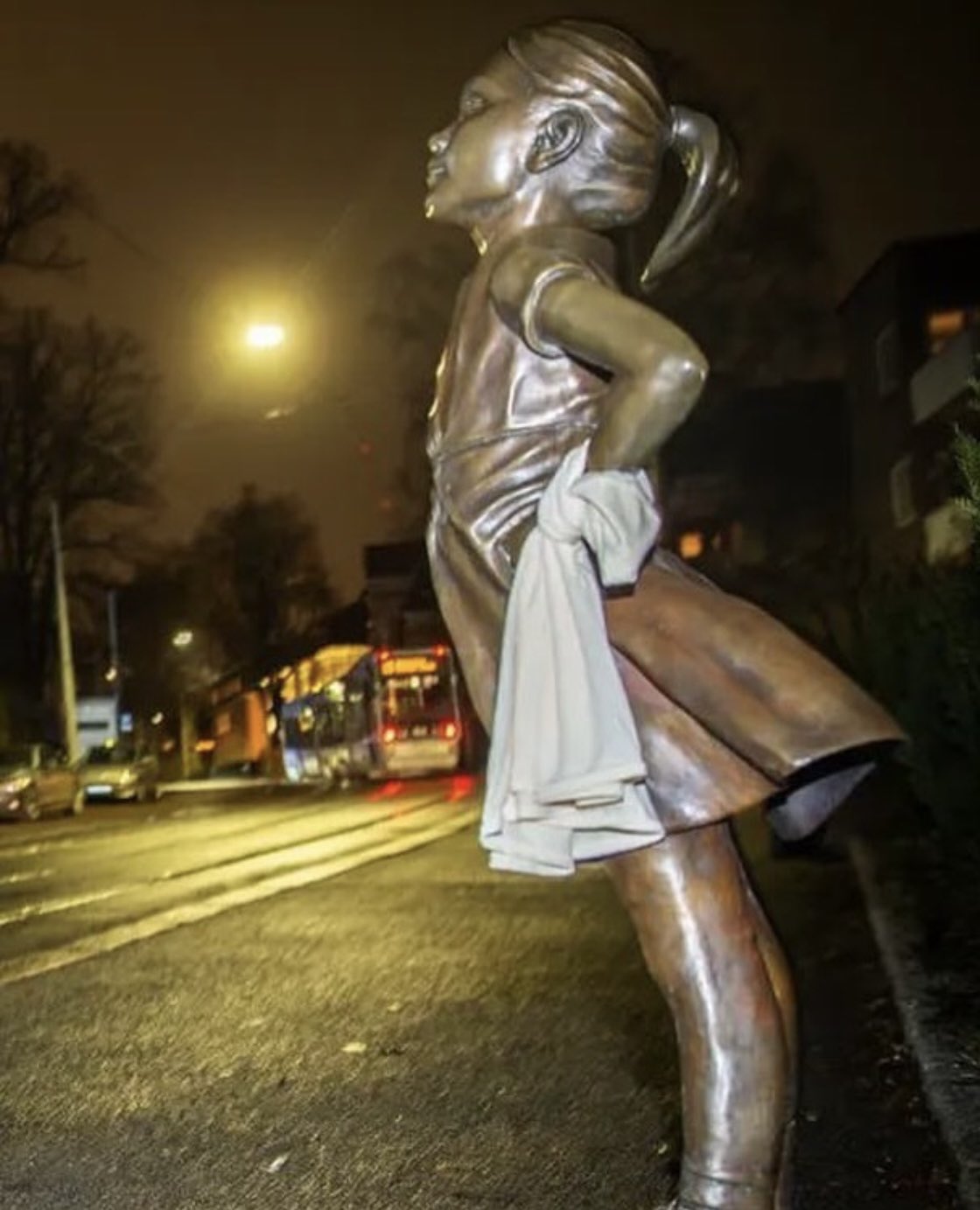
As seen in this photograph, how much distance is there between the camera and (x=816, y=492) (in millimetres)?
47281

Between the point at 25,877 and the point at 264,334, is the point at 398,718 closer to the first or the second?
the point at 264,334

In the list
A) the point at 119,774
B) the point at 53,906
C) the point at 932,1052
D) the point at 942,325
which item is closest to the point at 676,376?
the point at 932,1052

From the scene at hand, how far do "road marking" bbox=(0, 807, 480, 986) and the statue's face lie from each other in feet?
22.0

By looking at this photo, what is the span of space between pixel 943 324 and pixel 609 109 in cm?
3534

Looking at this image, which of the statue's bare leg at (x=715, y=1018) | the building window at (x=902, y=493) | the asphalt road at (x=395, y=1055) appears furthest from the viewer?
the building window at (x=902, y=493)

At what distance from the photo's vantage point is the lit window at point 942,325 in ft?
119

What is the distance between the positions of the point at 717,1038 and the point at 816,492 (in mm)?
45486

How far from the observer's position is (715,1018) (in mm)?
2871

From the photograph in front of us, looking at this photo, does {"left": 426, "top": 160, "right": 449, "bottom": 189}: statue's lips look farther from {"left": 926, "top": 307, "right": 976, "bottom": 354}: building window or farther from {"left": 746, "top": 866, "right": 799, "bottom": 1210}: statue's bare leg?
{"left": 926, "top": 307, "right": 976, "bottom": 354}: building window

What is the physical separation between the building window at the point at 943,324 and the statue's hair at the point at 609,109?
34424 millimetres

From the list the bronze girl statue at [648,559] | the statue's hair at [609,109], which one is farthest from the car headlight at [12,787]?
the statue's hair at [609,109]

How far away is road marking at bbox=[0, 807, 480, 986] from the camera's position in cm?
941

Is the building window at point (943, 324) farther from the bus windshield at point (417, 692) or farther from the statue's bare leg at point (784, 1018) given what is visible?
the statue's bare leg at point (784, 1018)

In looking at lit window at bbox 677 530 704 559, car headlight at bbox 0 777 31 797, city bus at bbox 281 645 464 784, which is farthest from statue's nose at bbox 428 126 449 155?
city bus at bbox 281 645 464 784
